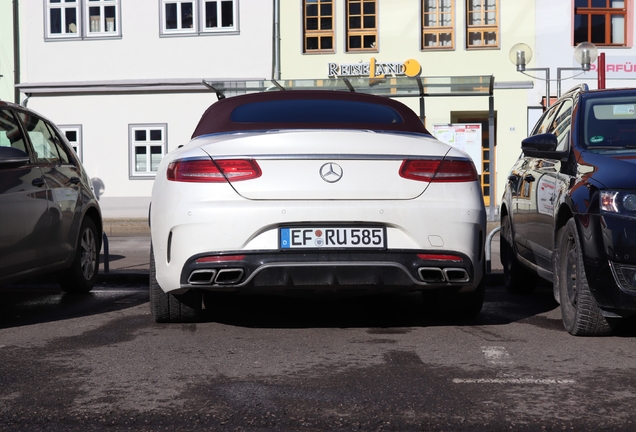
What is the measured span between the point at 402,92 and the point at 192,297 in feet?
41.6

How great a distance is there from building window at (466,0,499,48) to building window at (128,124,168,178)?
830 centimetres

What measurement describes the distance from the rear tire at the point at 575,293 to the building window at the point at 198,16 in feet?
69.6

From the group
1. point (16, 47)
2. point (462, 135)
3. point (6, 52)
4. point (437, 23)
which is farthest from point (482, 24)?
point (6, 52)

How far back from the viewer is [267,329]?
607 cm

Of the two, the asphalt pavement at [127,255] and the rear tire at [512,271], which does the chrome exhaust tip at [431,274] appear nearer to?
the rear tire at [512,271]

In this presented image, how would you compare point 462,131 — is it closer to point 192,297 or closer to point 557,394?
point 192,297

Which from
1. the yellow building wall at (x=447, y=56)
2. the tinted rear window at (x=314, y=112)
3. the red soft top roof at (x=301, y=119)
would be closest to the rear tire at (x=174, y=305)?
the red soft top roof at (x=301, y=119)

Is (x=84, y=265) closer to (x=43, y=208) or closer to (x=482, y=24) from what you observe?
(x=43, y=208)

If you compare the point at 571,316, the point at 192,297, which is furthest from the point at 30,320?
the point at 571,316

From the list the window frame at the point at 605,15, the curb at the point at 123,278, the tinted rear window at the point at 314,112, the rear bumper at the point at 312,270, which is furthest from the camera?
the window frame at the point at 605,15

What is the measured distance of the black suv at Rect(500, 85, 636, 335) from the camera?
5340 millimetres

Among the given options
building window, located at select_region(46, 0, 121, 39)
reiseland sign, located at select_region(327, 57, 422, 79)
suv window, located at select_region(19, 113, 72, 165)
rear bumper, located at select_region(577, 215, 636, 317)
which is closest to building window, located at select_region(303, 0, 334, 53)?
reiseland sign, located at select_region(327, 57, 422, 79)

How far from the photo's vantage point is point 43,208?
712 cm

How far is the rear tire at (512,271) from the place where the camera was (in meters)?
8.20
